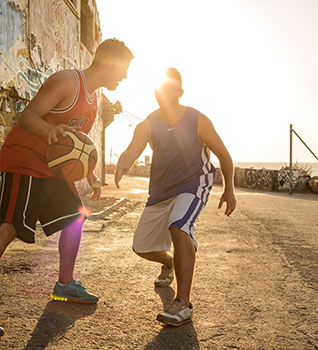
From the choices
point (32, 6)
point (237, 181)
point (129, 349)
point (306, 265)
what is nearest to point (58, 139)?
point (129, 349)

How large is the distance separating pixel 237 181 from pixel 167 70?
2815 centimetres

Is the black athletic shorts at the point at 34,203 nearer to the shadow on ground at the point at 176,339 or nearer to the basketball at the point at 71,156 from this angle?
the basketball at the point at 71,156

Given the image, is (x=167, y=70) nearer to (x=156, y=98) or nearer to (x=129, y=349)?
(x=156, y=98)

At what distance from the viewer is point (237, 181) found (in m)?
31.5

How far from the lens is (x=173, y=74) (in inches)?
153

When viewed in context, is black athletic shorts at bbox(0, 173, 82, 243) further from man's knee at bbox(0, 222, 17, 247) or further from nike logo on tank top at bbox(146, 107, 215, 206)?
nike logo on tank top at bbox(146, 107, 215, 206)

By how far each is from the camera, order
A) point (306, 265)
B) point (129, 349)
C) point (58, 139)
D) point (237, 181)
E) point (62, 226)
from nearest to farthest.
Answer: point (129, 349)
point (58, 139)
point (62, 226)
point (306, 265)
point (237, 181)

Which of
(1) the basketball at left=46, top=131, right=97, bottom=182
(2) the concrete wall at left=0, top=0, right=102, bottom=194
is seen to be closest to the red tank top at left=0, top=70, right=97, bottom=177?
(1) the basketball at left=46, top=131, right=97, bottom=182

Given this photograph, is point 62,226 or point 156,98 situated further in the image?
point 156,98

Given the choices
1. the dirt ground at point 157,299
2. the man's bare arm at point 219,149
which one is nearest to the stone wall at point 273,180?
the dirt ground at point 157,299

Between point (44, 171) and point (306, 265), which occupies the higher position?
point (44, 171)

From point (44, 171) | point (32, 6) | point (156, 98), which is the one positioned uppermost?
point (32, 6)

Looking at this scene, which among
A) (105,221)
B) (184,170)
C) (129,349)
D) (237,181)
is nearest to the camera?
(129,349)

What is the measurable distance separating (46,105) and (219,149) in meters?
1.49
